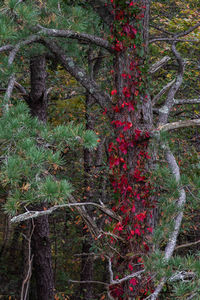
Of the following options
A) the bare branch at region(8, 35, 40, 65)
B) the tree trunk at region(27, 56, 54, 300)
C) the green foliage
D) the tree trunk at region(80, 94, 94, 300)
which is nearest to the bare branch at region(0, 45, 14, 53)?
the bare branch at region(8, 35, 40, 65)

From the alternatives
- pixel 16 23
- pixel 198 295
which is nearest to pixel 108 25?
pixel 16 23

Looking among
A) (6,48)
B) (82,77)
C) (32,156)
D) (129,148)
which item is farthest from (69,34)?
(32,156)

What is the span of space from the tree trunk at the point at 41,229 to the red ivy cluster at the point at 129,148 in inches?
94.0

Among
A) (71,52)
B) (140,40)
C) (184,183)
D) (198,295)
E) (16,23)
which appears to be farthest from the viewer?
(71,52)

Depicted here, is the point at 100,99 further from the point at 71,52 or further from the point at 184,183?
the point at 184,183

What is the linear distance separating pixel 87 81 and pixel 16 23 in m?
1.38

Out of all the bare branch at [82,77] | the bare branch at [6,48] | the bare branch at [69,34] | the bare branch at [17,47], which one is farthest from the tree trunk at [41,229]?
the bare branch at [6,48]

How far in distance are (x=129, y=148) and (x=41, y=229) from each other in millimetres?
3110

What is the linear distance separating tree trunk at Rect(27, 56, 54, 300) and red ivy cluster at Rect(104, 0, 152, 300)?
2.39 metres

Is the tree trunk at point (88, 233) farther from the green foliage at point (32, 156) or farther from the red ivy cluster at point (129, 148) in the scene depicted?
the green foliage at point (32, 156)

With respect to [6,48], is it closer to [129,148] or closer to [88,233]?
[129,148]

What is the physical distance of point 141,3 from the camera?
418 cm

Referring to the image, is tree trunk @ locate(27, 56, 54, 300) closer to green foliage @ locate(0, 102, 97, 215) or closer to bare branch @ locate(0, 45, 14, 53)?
bare branch @ locate(0, 45, 14, 53)

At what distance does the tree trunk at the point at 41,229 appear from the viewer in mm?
6305
